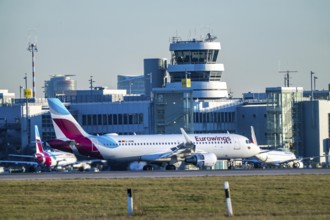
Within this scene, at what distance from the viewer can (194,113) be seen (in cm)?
14050

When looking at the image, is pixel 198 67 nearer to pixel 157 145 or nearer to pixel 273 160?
pixel 273 160

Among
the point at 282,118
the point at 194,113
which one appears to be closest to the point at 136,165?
the point at 282,118

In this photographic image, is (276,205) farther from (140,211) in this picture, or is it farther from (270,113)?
(270,113)

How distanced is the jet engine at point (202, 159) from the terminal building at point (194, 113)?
33.9m

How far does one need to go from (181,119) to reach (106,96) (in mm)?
36723

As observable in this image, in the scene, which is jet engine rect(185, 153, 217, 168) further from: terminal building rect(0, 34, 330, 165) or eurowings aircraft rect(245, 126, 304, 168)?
terminal building rect(0, 34, 330, 165)

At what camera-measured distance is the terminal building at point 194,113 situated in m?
131

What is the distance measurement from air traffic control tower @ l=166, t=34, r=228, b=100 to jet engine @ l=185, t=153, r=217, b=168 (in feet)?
178

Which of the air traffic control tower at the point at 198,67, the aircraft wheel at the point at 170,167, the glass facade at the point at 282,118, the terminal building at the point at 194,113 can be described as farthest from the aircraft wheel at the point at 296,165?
the air traffic control tower at the point at 198,67

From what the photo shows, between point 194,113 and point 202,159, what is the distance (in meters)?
46.4

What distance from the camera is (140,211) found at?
42500mm

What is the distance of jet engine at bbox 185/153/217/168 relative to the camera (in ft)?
309

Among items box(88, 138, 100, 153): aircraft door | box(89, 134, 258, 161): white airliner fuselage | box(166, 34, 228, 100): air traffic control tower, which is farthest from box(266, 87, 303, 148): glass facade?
box(88, 138, 100, 153): aircraft door

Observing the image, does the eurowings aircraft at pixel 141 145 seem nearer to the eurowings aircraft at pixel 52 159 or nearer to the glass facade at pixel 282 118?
the eurowings aircraft at pixel 52 159
